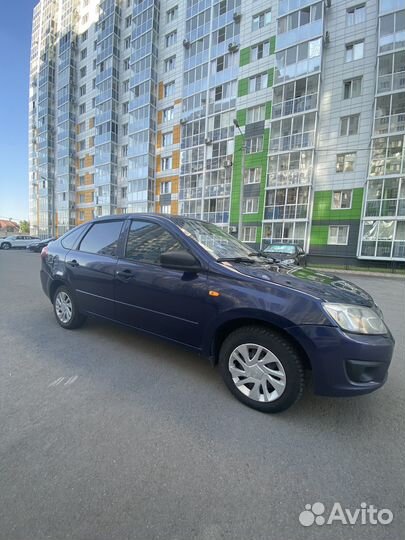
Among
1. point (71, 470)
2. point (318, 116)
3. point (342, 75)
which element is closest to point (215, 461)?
point (71, 470)

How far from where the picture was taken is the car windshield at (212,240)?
2.80m

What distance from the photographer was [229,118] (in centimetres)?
2222

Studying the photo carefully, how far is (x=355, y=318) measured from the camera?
6.86ft

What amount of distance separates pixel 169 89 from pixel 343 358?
31864mm

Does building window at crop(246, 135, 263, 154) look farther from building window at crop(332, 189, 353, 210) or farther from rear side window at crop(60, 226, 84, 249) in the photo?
rear side window at crop(60, 226, 84, 249)

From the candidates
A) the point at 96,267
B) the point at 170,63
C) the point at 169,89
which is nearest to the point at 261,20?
the point at 170,63

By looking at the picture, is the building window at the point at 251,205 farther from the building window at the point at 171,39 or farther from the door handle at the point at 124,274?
the door handle at the point at 124,274

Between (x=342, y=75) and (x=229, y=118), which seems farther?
(x=229, y=118)

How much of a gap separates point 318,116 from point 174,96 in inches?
597

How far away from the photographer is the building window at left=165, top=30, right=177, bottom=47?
2589 centimetres

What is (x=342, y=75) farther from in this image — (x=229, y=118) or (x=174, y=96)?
(x=174, y=96)

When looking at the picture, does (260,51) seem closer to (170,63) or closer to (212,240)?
(170,63)

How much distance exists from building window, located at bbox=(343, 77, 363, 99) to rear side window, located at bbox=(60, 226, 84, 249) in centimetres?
2170

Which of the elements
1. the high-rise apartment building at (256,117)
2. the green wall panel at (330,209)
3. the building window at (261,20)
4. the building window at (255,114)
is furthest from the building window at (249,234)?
the building window at (261,20)
